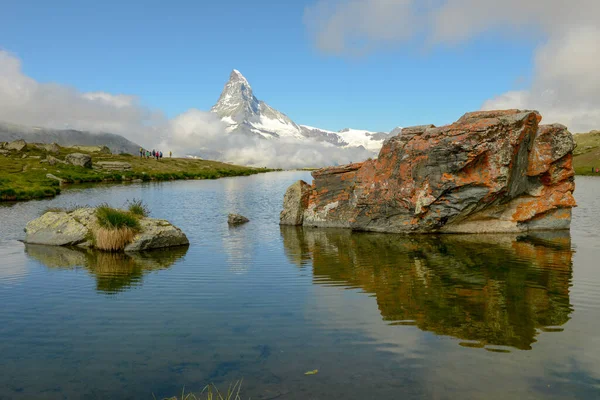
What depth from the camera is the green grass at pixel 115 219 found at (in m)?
23.4

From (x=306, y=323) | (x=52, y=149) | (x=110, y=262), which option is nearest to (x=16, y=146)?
(x=52, y=149)

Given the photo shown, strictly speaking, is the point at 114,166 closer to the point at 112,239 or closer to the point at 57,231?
the point at 57,231

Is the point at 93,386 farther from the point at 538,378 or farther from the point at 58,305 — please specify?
the point at 538,378

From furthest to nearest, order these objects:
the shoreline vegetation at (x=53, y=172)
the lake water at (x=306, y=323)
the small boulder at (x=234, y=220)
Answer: the shoreline vegetation at (x=53, y=172) < the small boulder at (x=234, y=220) < the lake water at (x=306, y=323)

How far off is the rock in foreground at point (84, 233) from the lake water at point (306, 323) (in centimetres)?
147

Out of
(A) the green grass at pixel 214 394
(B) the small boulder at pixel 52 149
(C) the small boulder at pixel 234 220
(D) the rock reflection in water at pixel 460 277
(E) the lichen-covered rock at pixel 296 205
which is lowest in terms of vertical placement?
(A) the green grass at pixel 214 394

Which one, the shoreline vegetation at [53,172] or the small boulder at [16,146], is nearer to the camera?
the shoreline vegetation at [53,172]

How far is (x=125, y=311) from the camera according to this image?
13.1 m

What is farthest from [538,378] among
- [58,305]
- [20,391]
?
[58,305]

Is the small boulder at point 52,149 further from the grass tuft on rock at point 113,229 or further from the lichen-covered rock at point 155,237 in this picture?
the lichen-covered rock at point 155,237

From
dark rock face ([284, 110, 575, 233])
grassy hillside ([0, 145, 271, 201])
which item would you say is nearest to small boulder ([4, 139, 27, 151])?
grassy hillside ([0, 145, 271, 201])

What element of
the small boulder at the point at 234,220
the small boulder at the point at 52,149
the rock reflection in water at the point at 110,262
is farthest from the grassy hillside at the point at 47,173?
the rock reflection in water at the point at 110,262

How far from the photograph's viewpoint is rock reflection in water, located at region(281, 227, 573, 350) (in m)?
11.6

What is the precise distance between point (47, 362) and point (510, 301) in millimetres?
12675
